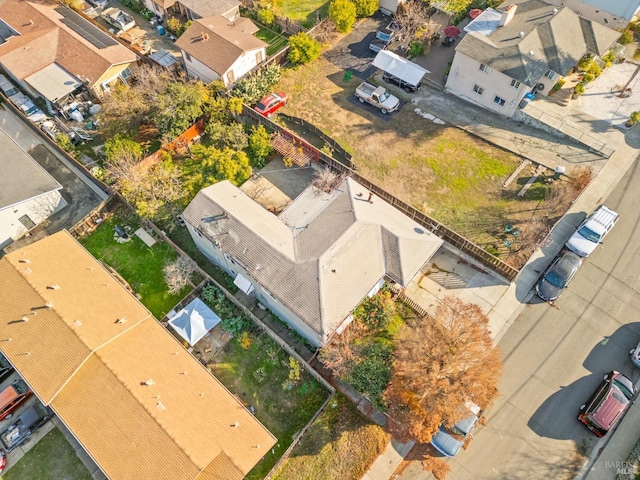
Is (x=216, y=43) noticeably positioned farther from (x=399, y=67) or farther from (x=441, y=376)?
(x=441, y=376)

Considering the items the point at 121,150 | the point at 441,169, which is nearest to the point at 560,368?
the point at 441,169

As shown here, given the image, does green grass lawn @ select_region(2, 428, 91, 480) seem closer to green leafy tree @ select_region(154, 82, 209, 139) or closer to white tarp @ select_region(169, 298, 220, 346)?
white tarp @ select_region(169, 298, 220, 346)

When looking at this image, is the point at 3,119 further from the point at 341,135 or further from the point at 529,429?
the point at 529,429

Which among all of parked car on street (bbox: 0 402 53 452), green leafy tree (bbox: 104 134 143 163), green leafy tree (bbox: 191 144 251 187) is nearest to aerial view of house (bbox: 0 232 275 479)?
parked car on street (bbox: 0 402 53 452)

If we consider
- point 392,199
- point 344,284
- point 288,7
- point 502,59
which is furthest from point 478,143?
point 288,7

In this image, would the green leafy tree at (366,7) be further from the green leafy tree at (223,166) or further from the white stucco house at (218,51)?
the green leafy tree at (223,166)

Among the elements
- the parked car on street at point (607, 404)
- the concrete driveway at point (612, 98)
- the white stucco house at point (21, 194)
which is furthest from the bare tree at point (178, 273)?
the concrete driveway at point (612, 98)

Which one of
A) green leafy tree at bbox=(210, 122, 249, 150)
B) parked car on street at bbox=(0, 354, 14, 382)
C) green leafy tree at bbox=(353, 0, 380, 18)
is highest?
green leafy tree at bbox=(353, 0, 380, 18)
